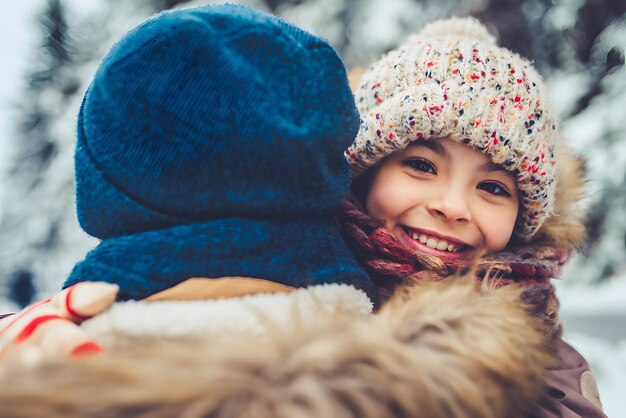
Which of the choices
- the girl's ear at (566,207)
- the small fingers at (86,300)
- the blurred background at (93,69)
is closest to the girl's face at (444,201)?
the girl's ear at (566,207)

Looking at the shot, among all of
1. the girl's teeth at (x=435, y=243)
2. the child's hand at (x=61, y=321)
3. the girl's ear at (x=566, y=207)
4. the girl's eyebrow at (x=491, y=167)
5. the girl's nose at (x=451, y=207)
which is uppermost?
the girl's ear at (x=566, y=207)

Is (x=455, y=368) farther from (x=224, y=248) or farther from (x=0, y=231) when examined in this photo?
(x=0, y=231)

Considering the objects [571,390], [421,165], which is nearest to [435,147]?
[421,165]

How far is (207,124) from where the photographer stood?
0.64 meters

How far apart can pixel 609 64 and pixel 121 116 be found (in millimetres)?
1924

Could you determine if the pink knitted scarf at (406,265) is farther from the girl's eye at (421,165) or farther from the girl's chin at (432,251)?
the girl's eye at (421,165)

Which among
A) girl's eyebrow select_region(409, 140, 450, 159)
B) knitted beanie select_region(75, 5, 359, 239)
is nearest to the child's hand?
knitted beanie select_region(75, 5, 359, 239)

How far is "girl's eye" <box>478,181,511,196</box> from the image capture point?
1.08 m

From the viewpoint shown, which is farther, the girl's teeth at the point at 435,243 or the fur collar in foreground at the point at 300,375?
the girl's teeth at the point at 435,243

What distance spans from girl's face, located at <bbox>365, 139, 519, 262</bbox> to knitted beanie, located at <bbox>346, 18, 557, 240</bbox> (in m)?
0.03

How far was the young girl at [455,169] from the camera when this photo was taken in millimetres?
972

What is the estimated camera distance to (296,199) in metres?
0.68

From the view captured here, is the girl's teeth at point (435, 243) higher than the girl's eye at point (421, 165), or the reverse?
the girl's eye at point (421, 165)

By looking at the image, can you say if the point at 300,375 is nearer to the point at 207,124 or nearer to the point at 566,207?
the point at 207,124
